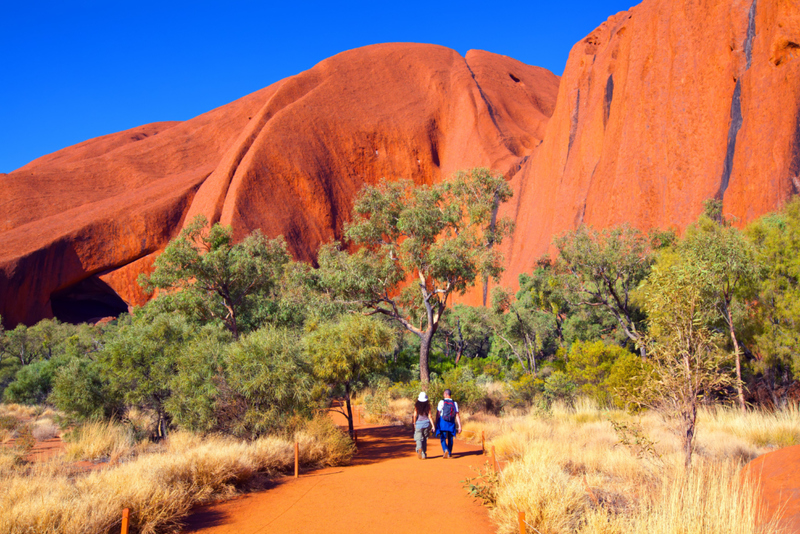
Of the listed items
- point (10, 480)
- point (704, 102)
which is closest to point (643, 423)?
point (10, 480)

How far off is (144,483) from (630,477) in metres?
6.58

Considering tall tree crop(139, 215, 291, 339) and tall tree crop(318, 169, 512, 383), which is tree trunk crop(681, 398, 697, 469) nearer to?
tall tree crop(318, 169, 512, 383)

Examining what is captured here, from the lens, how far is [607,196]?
30375 millimetres

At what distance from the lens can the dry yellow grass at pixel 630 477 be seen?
4598 millimetres

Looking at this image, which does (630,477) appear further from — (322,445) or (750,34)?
(750,34)

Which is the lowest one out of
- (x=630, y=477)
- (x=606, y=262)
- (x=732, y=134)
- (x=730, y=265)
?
(x=630, y=477)

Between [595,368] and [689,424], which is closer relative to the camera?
[689,424]

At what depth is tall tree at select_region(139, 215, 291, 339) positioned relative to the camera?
651 inches

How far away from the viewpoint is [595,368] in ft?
51.2

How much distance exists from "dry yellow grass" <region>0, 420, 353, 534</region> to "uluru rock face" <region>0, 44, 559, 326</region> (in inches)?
1315

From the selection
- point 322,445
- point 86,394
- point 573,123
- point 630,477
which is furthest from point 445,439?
point 573,123

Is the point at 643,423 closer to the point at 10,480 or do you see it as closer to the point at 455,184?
the point at 455,184

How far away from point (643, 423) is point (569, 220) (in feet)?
79.8

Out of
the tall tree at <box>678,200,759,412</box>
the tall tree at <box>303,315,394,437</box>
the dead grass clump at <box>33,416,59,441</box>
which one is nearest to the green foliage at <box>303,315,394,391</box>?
the tall tree at <box>303,315,394,437</box>
